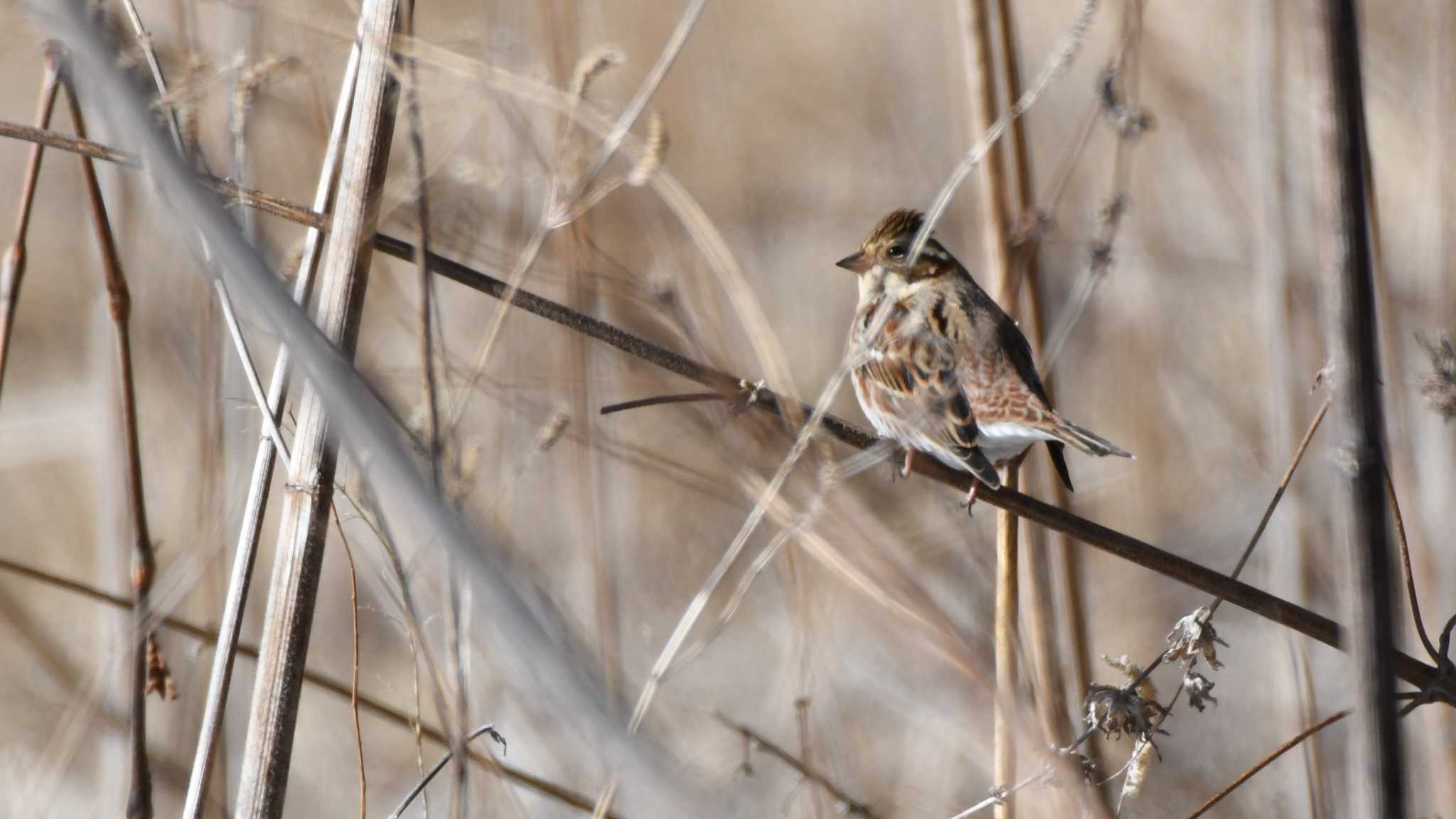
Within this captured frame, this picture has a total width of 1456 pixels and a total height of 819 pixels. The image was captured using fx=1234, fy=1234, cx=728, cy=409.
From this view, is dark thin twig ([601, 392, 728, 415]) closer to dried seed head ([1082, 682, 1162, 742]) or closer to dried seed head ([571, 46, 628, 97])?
dried seed head ([571, 46, 628, 97])

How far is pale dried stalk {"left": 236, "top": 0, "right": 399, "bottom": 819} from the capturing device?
4.93 feet

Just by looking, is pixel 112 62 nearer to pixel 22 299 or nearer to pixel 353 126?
pixel 353 126

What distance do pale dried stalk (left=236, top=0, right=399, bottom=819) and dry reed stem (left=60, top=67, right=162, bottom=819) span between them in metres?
0.48

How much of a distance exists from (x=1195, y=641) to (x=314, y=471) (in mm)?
1236

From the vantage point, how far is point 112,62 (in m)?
0.82

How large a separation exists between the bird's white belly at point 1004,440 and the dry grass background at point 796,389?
122mm

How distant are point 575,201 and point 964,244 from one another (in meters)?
3.47

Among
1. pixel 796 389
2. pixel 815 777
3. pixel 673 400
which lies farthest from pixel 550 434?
pixel 796 389

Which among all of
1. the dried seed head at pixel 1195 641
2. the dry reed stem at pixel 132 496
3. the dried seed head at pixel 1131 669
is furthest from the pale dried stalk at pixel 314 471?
the dried seed head at pixel 1195 641

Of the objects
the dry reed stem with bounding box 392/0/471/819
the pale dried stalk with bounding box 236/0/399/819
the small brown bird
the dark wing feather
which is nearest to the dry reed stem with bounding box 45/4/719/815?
the dry reed stem with bounding box 392/0/471/819

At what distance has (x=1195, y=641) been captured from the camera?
5.81ft

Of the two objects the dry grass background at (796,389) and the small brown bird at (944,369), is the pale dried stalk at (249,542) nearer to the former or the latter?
the dry grass background at (796,389)

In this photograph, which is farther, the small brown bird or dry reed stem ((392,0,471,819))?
the small brown bird

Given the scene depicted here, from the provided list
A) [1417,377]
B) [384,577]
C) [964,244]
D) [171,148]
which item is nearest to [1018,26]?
[964,244]
